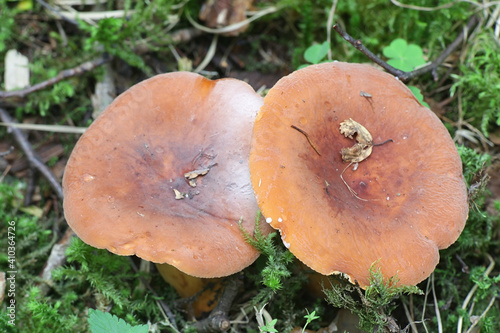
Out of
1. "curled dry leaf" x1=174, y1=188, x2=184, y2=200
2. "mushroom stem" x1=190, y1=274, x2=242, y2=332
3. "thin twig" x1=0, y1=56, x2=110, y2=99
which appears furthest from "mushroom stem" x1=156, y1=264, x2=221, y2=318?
"thin twig" x1=0, y1=56, x2=110, y2=99

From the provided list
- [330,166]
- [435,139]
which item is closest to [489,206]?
[435,139]

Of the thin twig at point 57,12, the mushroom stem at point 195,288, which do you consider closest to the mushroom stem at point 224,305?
the mushroom stem at point 195,288

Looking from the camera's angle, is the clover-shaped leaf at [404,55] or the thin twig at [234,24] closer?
the clover-shaped leaf at [404,55]

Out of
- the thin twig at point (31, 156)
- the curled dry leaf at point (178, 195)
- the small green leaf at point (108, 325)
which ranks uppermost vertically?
the curled dry leaf at point (178, 195)

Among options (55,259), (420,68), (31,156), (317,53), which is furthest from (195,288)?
(420,68)

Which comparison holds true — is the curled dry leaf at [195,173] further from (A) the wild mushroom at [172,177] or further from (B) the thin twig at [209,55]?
(B) the thin twig at [209,55]

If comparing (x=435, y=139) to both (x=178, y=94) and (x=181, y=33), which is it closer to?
(x=178, y=94)

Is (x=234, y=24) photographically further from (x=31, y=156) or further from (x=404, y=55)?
(x=31, y=156)
